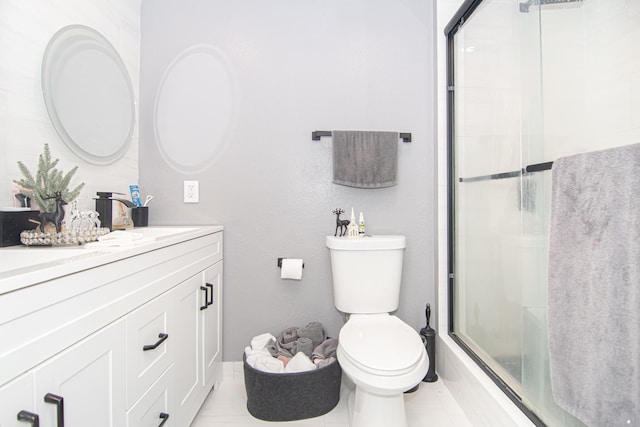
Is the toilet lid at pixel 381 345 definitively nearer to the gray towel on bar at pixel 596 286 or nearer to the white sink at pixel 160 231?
the gray towel on bar at pixel 596 286

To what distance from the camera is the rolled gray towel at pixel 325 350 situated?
1467 mm

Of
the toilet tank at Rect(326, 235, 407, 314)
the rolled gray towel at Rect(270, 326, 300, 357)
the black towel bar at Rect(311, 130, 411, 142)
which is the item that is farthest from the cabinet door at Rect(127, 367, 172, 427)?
the black towel bar at Rect(311, 130, 411, 142)

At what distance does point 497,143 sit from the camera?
51.2 inches

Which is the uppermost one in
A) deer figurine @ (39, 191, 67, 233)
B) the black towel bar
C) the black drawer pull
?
the black towel bar

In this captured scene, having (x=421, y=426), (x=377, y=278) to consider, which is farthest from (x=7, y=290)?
(x=421, y=426)

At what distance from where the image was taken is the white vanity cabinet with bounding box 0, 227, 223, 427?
51 cm

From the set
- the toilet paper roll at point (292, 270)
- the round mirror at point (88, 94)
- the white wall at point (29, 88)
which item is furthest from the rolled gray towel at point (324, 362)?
the round mirror at point (88, 94)

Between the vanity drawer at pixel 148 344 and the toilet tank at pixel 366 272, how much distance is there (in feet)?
2.54

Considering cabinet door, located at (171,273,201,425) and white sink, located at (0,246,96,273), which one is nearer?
white sink, located at (0,246,96,273)

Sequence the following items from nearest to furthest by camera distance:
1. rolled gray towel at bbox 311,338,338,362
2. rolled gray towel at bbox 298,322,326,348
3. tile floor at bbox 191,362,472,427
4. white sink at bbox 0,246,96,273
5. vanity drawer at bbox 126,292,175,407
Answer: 1. white sink at bbox 0,246,96,273
2. vanity drawer at bbox 126,292,175,407
3. tile floor at bbox 191,362,472,427
4. rolled gray towel at bbox 311,338,338,362
5. rolled gray towel at bbox 298,322,326,348

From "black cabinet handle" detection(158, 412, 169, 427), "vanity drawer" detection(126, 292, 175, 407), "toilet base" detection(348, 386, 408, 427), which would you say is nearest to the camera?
"vanity drawer" detection(126, 292, 175, 407)

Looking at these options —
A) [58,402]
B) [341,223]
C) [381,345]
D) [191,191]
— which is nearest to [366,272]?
[341,223]

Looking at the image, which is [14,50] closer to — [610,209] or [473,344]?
[610,209]

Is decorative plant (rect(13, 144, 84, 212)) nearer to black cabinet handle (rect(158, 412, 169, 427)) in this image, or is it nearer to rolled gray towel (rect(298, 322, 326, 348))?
black cabinet handle (rect(158, 412, 169, 427))
